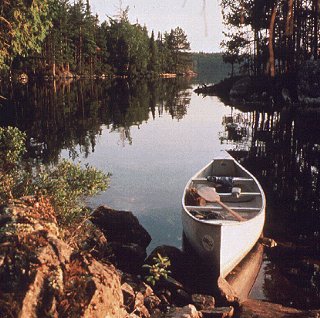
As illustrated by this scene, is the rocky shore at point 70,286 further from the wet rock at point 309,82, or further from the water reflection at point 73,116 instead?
the wet rock at point 309,82

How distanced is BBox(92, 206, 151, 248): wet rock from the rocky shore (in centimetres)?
233

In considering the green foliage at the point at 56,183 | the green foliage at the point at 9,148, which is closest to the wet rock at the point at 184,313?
the green foliage at the point at 56,183

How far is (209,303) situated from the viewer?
32.6 feet

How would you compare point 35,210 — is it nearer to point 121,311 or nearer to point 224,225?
point 121,311

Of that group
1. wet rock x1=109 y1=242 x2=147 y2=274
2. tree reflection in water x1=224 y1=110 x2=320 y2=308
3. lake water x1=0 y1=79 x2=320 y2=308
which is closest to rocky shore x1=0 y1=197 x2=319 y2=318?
wet rock x1=109 y1=242 x2=147 y2=274

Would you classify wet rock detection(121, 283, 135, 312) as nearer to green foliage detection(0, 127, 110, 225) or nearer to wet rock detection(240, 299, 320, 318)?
green foliage detection(0, 127, 110, 225)

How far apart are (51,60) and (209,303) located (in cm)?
8638

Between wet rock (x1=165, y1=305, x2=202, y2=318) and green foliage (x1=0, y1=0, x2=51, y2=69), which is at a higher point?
green foliage (x1=0, y1=0, x2=51, y2=69)

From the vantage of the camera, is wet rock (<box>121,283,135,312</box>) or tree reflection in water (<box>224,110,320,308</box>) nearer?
wet rock (<box>121,283,135,312</box>)

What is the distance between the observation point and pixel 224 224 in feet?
35.8

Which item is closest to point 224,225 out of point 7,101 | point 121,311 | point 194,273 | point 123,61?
point 194,273

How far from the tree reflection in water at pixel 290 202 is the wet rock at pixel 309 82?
1470 centimetres

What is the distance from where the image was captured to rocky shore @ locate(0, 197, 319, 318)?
6223mm

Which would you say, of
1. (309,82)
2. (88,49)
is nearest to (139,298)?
(309,82)
